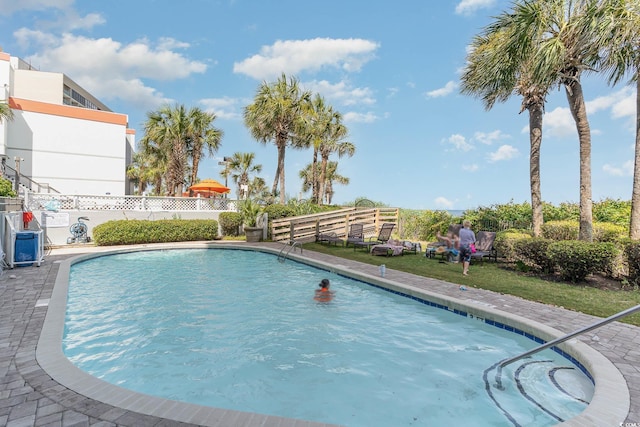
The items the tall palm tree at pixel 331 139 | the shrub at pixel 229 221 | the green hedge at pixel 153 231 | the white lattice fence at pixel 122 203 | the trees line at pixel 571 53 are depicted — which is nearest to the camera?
the trees line at pixel 571 53

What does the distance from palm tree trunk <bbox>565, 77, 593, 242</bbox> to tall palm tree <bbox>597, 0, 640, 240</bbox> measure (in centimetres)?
89

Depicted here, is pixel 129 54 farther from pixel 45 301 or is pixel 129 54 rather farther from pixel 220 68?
pixel 45 301

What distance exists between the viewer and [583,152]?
9406 millimetres

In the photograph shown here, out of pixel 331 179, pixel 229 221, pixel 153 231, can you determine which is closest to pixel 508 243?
pixel 229 221

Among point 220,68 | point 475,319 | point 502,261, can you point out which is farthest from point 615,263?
point 220,68

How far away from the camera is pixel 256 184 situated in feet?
170

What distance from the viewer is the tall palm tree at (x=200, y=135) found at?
25188 mm

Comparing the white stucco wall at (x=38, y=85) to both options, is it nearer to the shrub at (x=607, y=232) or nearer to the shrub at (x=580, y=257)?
the shrub at (x=580, y=257)

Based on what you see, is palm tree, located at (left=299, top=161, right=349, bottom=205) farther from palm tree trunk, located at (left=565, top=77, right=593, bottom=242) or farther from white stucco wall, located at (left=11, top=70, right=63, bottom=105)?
palm tree trunk, located at (left=565, top=77, right=593, bottom=242)

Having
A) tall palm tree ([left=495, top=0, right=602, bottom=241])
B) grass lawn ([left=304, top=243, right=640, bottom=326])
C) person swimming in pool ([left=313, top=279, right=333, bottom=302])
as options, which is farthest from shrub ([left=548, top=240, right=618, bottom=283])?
person swimming in pool ([left=313, top=279, right=333, bottom=302])

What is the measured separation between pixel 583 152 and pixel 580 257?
3.35 metres

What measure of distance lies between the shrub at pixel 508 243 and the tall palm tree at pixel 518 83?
2.68 ft

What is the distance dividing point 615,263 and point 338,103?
83.4 ft

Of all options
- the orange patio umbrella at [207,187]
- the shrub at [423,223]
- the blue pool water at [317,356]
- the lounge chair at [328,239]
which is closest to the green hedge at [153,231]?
the orange patio umbrella at [207,187]
